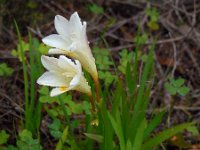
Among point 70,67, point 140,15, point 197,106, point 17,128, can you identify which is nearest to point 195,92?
point 197,106

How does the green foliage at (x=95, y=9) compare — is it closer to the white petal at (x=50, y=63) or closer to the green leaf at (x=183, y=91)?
the green leaf at (x=183, y=91)

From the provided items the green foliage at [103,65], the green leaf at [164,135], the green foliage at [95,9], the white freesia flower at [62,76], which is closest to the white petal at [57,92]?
the white freesia flower at [62,76]

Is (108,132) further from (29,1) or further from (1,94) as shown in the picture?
(29,1)

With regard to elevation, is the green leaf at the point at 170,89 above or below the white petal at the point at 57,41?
below

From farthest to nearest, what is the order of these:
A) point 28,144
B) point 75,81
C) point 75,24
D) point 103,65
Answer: point 103,65
point 28,144
point 75,24
point 75,81

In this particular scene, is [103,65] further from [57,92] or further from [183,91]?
[57,92]

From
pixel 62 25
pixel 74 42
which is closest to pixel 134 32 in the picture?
pixel 62 25
